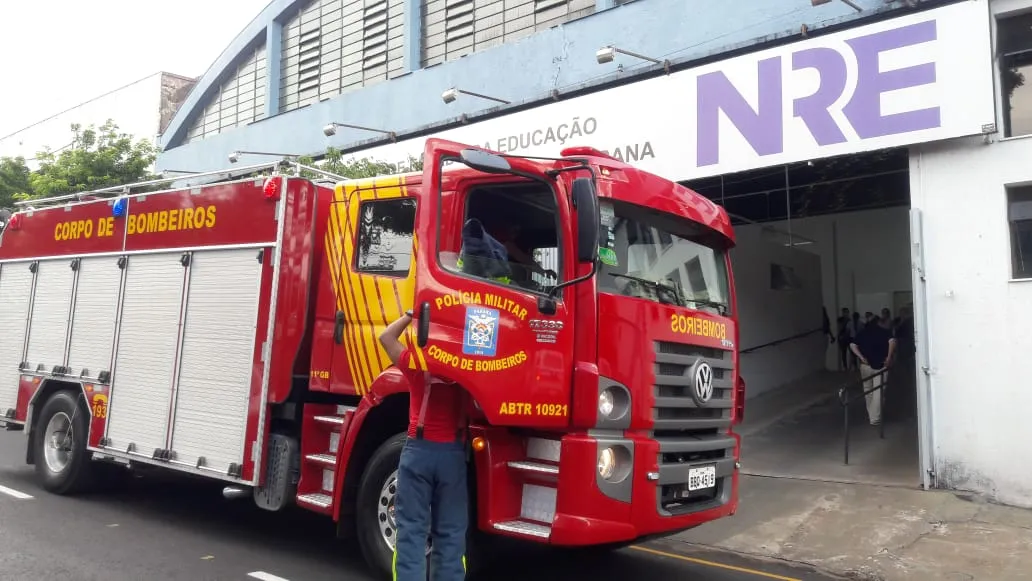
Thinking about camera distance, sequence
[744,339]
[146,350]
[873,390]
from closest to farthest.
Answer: [146,350], [873,390], [744,339]

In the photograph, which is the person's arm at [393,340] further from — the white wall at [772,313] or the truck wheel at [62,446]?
the white wall at [772,313]

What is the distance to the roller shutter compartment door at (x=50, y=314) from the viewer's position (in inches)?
313

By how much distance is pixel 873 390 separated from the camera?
36.6 feet

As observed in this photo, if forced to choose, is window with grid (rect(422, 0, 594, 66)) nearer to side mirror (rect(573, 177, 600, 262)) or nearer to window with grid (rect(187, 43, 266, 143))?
window with grid (rect(187, 43, 266, 143))

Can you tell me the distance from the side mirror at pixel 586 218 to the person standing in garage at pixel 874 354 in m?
8.40

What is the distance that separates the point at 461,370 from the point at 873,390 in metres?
8.60

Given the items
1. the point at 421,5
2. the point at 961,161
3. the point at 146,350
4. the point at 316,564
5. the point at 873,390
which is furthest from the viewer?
the point at 421,5

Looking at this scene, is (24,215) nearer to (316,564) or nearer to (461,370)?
(316,564)

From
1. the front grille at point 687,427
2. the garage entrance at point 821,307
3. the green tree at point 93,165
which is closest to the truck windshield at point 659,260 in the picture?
the front grille at point 687,427

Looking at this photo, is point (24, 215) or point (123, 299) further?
point (24, 215)

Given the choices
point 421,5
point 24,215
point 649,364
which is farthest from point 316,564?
point 421,5

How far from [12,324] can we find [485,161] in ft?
22.5

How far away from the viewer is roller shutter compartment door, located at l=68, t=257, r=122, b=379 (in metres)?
7.39

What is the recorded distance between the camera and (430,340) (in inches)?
178
